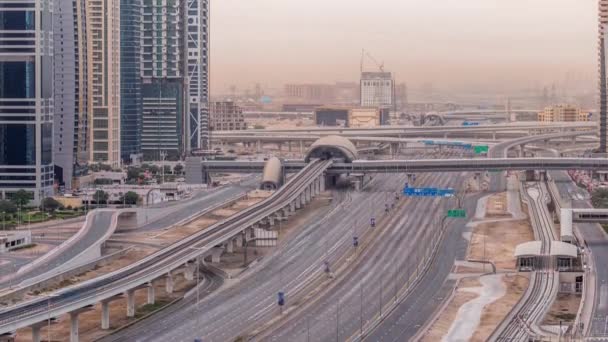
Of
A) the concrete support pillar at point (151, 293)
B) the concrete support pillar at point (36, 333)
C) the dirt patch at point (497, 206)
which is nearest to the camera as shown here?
the concrete support pillar at point (36, 333)

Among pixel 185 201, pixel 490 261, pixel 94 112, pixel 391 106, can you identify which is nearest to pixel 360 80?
pixel 391 106

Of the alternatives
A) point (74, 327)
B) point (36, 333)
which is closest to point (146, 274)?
point (74, 327)

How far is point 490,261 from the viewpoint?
1444 inches

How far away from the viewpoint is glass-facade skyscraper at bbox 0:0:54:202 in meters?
51.2

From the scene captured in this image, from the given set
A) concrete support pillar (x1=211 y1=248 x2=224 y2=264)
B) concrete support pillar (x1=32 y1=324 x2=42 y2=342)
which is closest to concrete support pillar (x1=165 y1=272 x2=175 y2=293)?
concrete support pillar (x1=211 y1=248 x2=224 y2=264)

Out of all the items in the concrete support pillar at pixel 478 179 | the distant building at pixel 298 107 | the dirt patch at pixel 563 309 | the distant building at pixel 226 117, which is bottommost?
the dirt patch at pixel 563 309

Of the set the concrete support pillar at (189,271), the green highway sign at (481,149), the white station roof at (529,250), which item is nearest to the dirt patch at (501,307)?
the white station roof at (529,250)

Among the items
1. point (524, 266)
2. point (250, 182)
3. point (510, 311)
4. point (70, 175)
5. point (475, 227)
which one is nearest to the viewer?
point (510, 311)

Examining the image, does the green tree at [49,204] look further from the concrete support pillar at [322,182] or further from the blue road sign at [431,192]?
the blue road sign at [431,192]

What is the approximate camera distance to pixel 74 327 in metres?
25.7

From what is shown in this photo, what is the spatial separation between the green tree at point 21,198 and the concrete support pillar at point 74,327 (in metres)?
24.9

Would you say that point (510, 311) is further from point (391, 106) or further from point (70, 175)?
point (391, 106)

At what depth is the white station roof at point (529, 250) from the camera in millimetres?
35406

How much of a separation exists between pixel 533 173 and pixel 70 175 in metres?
25.7
